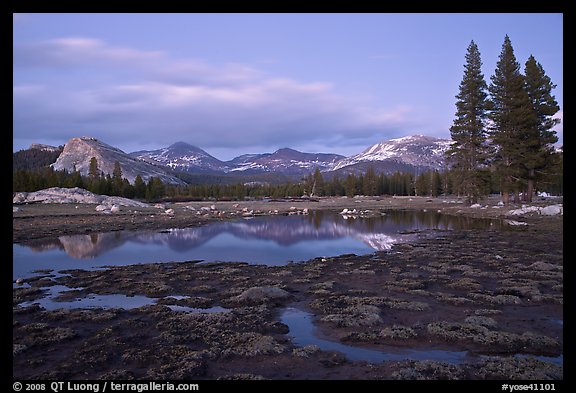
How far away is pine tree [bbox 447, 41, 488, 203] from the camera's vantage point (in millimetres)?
63375

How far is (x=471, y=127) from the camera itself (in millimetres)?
63125

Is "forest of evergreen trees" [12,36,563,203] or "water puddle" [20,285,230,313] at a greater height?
"forest of evergreen trees" [12,36,563,203]

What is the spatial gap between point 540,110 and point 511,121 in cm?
560

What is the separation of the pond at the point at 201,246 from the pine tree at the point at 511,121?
12599 mm

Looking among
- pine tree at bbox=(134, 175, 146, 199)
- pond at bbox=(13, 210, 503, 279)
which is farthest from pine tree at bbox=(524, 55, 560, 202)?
pine tree at bbox=(134, 175, 146, 199)

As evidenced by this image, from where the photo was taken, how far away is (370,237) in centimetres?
3872

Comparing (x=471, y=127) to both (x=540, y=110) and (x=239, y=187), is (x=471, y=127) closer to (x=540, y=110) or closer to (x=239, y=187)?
(x=540, y=110)

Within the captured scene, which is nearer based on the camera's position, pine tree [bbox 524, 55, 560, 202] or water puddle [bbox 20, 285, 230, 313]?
water puddle [bbox 20, 285, 230, 313]

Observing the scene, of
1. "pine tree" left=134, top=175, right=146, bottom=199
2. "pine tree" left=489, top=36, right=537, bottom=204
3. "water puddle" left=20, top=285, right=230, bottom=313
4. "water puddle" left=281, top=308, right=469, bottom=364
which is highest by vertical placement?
"pine tree" left=489, top=36, right=537, bottom=204

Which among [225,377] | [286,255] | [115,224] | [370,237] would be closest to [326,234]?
[370,237]

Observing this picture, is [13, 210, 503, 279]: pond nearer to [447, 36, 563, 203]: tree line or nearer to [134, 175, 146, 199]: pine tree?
[447, 36, 563, 203]: tree line

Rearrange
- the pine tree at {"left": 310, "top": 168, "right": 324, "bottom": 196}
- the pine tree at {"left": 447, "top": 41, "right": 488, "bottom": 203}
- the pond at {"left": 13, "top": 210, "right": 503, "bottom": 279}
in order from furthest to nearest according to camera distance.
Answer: the pine tree at {"left": 310, "top": 168, "right": 324, "bottom": 196}, the pine tree at {"left": 447, "top": 41, "right": 488, "bottom": 203}, the pond at {"left": 13, "top": 210, "right": 503, "bottom": 279}
